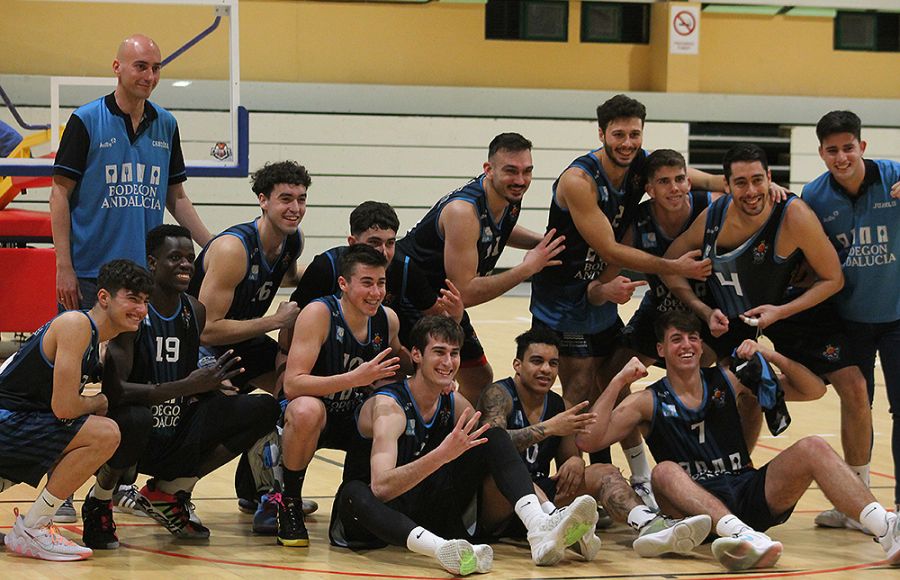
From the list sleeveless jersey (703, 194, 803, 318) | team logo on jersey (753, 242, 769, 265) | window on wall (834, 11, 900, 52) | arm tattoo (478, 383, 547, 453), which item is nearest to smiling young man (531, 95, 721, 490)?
sleeveless jersey (703, 194, 803, 318)

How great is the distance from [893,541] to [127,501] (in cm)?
341

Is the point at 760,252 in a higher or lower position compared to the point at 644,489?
higher

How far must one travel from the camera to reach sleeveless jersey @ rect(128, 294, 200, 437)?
215 inches

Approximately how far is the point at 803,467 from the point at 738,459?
0.47 m

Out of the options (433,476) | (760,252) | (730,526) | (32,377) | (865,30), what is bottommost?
(730,526)

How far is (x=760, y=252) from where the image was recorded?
6.04m

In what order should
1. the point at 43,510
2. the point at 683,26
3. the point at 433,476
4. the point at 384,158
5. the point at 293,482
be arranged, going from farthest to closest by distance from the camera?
the point at 683,26 < the point at 384,158 < the point at 293,482 < the point at 433,476 < the point at 43,510

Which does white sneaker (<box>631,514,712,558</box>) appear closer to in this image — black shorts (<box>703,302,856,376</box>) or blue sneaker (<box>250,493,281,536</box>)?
black shorts (<box>703,302,856,376</box>)

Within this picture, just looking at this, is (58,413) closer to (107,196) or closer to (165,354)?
(165,354)

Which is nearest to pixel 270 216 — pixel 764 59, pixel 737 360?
pixel 737 360

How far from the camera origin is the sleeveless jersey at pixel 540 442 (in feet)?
18.6

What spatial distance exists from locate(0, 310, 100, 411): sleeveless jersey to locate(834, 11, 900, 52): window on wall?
16.1m

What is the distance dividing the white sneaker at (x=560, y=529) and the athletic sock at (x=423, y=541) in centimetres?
39

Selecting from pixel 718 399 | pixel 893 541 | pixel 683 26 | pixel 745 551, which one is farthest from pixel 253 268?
pixel 683 26
